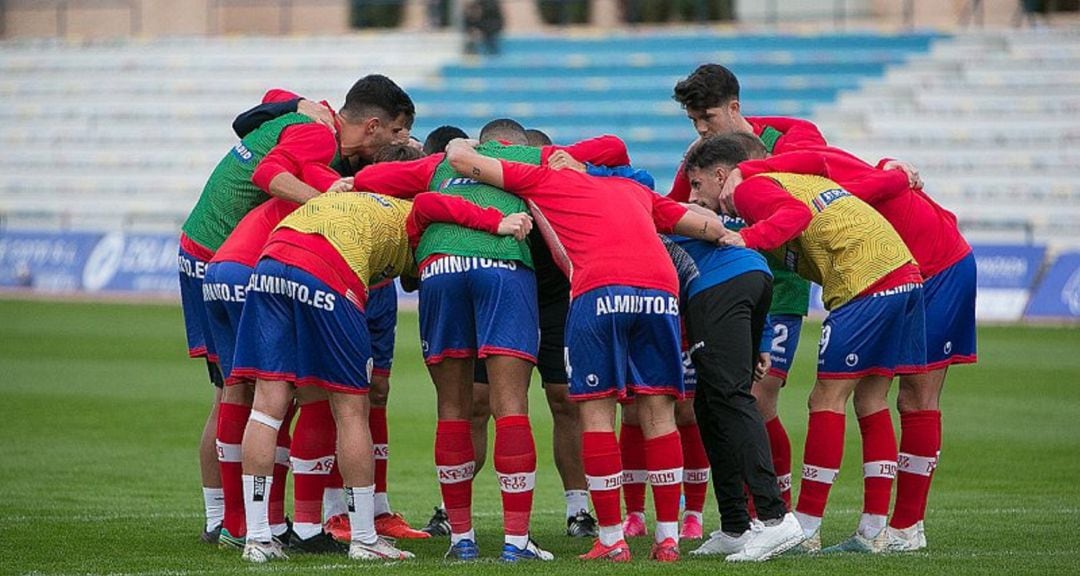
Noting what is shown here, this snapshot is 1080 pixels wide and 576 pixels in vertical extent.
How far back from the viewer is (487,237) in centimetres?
833

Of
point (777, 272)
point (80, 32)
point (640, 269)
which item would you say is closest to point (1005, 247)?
point (777, 272)

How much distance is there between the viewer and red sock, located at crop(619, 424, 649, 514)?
9352 millimetres

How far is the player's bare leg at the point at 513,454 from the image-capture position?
27.0 ft

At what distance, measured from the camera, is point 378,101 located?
9141 mm

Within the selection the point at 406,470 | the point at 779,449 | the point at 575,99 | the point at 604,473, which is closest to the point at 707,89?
the point at 779,449

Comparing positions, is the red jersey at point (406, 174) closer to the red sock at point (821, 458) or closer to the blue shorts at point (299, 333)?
the blue shorts at point (299, 333)

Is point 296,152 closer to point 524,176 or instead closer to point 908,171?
point 524,176

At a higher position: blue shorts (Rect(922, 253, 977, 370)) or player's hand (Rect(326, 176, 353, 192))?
player's hand (Rect(326, 176, 353, 192))

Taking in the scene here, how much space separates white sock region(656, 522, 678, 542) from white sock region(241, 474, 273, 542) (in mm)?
1896

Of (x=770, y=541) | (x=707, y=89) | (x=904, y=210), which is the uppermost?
(x=707, y=89)

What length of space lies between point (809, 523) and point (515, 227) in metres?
2.15

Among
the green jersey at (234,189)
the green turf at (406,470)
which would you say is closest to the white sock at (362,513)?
the green turf at (406,470)

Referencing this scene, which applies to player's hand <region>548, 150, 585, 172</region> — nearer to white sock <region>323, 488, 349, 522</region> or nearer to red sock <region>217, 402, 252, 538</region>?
red sock <region>217, 402, 252, 538</region>

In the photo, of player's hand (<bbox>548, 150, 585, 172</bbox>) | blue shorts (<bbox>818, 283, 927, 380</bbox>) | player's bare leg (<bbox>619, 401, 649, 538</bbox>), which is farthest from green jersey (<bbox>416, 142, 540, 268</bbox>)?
blue shorts (<bbox>818, 283, 927, 380</bbox>)
